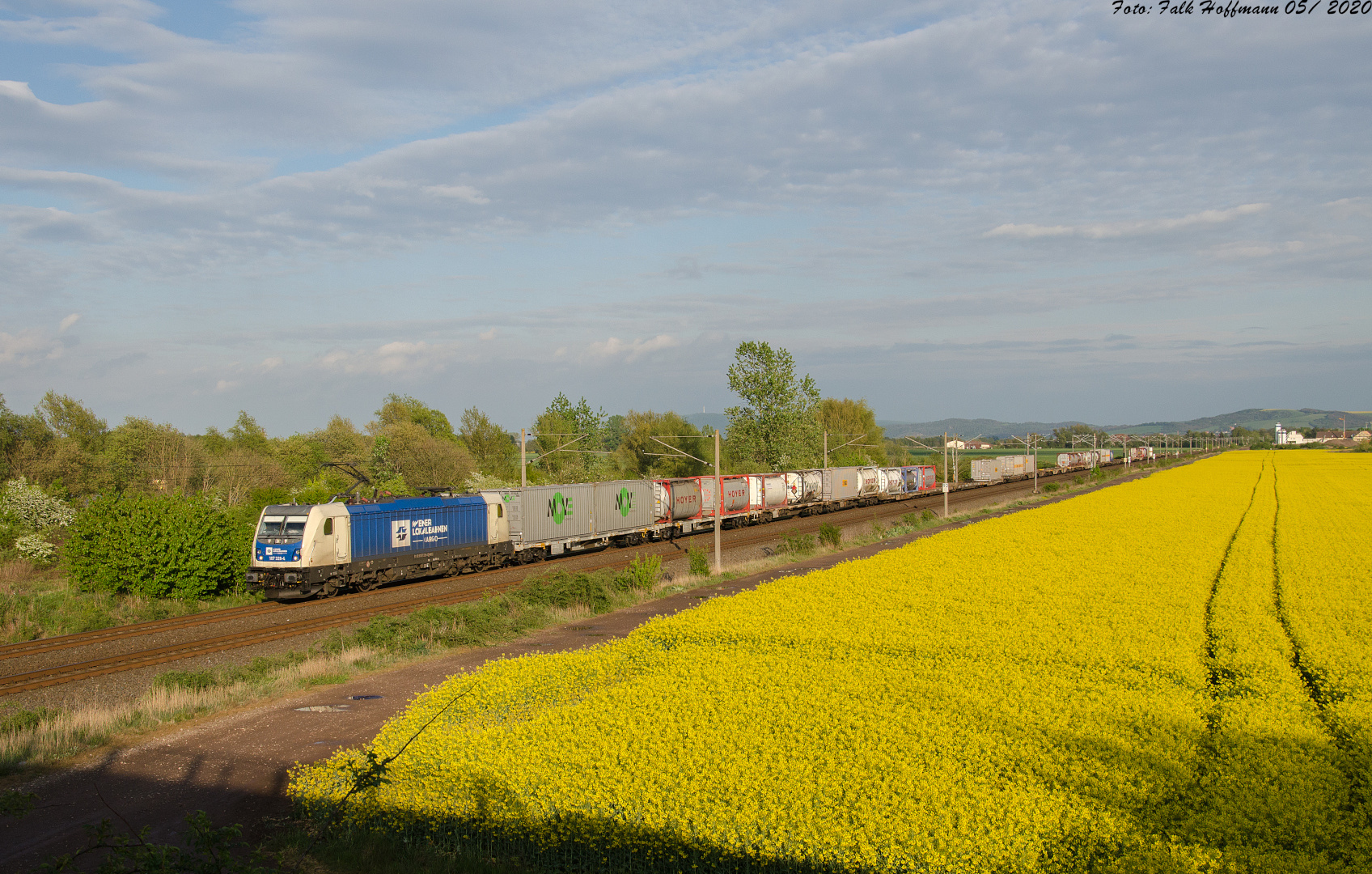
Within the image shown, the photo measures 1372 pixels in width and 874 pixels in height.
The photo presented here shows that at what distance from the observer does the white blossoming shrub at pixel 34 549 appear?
39219mm

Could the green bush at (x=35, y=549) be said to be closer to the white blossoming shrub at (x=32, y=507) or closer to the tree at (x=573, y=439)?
the white blossoming shrub at (x=32, y=507)

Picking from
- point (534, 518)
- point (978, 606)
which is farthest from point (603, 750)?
point (534, 518)

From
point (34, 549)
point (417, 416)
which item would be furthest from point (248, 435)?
point (34, 549)

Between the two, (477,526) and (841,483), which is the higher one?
(841,483)

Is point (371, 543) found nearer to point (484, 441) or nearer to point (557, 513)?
point (557, 513)

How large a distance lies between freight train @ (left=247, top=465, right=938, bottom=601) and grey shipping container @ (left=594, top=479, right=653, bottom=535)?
53 millimetres

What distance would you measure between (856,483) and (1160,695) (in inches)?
2449

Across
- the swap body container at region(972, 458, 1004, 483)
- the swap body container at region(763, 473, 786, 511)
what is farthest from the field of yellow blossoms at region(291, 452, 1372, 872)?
the swap body container at region(972, 458, 1004, 483)

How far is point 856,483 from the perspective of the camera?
7331cm

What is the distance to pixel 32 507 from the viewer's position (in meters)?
42.2

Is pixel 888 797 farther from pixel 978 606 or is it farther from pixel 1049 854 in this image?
pixel 978 606

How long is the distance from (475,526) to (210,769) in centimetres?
2537

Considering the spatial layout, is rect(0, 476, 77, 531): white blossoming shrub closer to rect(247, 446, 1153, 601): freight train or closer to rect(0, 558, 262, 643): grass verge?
rect(0, 558, 262, 643): grass verge

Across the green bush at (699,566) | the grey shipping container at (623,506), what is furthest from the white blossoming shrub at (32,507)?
the green bush at (699,566)
